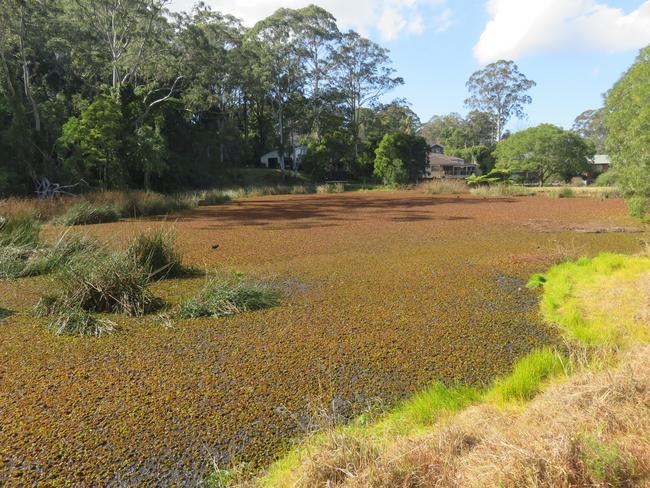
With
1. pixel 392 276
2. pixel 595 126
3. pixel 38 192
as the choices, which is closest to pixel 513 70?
pixel 595 126

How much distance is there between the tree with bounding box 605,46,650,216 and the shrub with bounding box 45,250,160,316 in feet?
30.3

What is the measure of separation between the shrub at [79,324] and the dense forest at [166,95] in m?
14.8

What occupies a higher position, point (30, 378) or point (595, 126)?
point (595, 126)

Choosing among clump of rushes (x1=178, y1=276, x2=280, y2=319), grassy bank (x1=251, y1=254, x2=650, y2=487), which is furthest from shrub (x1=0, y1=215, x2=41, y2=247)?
grassy bank (x1=251, y1=254, x2=650, y2=487)

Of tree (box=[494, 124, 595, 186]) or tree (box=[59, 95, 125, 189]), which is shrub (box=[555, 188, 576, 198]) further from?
tree (box=[59, 95, 125, 189])

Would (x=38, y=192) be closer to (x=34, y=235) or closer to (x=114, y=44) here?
(x=114, y=44)

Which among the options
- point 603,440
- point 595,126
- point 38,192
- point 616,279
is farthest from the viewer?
point 595,126

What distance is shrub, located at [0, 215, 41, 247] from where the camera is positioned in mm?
7473

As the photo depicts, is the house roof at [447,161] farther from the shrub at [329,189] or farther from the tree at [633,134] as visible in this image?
the tree at [633,134]

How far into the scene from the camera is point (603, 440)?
1960 millimetres

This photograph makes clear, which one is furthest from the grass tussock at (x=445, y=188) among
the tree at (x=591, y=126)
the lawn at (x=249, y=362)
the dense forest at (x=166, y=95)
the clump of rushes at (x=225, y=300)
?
the tree at (x=591, y=126)

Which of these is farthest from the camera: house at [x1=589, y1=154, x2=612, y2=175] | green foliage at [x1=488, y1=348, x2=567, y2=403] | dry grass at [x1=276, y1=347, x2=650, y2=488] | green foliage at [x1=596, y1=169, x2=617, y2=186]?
house at [x1=589, y1=154, x2=612, y2=175]

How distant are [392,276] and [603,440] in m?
4.73

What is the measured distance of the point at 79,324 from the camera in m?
4.42
